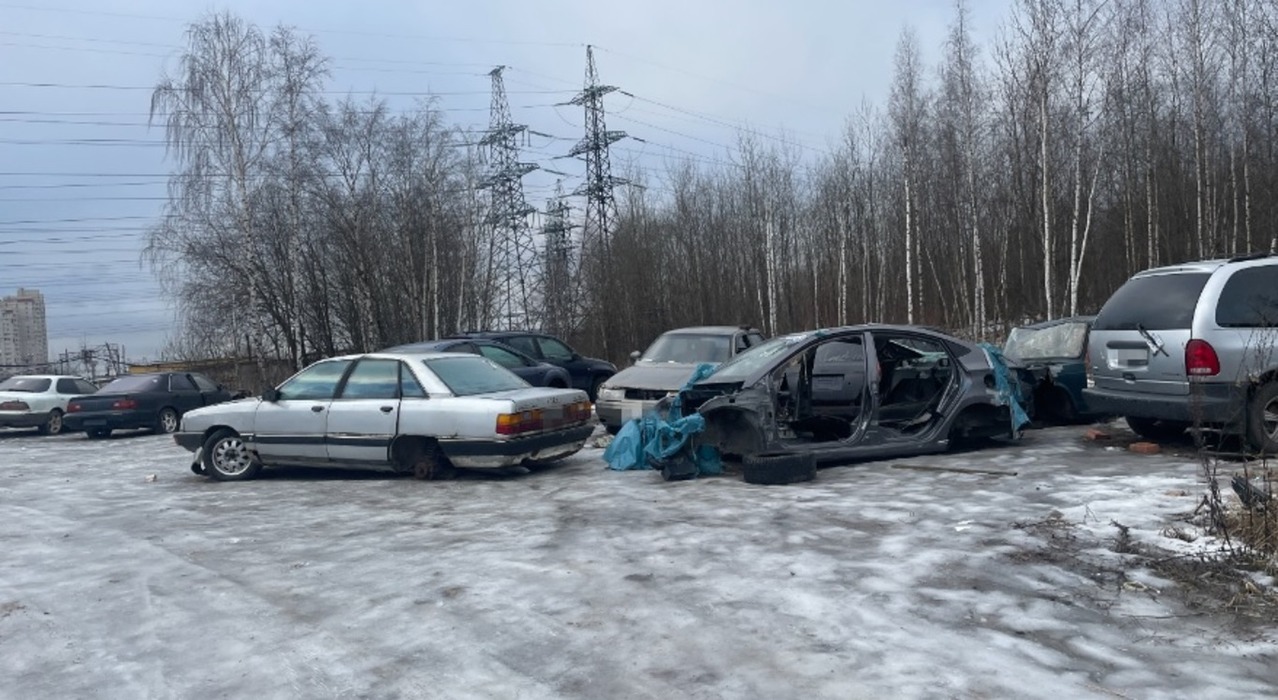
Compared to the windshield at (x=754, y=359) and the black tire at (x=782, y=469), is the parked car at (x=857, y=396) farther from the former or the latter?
the black tire at (x=782, y=469)

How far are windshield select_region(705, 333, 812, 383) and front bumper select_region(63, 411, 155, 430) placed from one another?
1469 cm

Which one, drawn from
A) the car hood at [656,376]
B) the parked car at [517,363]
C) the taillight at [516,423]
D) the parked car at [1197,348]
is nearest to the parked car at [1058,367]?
the parked car at [1197,348]

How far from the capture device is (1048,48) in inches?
938

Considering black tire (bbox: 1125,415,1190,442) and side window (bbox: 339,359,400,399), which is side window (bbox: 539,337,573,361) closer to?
side window (bbox: 339,359,400,399)

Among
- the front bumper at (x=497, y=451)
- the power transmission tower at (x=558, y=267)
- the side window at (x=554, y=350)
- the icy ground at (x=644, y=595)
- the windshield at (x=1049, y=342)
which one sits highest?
the power transmission tower at (x=558, y=267)

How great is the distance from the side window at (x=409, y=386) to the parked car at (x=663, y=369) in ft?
10.1

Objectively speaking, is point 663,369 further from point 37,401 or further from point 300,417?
point 37,401

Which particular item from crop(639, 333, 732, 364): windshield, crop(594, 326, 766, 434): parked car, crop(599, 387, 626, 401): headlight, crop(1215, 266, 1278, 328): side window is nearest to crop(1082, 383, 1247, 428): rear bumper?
crop(1215, 266, 1278, 328): side window

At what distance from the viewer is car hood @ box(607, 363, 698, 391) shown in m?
13.5

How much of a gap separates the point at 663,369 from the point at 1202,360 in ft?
22.2

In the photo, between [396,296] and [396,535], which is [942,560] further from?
[396,296]

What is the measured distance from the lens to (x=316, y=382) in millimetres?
A: 11656

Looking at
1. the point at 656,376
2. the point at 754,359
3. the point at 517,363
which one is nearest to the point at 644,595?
the point at 754,359

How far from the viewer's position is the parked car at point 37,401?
2266cm
